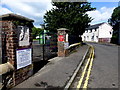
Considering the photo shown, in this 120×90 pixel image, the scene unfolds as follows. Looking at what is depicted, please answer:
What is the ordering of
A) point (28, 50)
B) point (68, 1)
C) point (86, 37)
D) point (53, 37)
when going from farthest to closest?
point (86, 37)
point (68, 1)
point (53, 37)
point (28, 50)

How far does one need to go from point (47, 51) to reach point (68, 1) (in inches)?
628

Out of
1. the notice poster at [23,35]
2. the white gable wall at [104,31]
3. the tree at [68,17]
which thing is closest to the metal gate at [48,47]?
the notice poster at [23,35]

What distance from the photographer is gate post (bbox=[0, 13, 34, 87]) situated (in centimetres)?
404

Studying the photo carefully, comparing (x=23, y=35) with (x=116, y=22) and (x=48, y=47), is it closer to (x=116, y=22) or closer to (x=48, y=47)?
(x=48, y=47)

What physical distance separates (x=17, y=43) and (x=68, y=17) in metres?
16.4

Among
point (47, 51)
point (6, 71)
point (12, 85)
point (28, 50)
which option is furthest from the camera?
point (47, 51)

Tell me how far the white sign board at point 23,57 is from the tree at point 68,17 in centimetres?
1504

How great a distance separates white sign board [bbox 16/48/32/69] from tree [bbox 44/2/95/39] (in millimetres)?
15043

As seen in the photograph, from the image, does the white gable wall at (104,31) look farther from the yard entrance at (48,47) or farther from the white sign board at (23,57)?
the white sign board at (23,57)

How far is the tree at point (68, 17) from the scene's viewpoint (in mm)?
19641

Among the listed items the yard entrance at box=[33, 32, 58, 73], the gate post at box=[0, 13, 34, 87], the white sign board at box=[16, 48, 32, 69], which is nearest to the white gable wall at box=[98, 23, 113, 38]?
the yard entrance at box=[33, 32, 58, 73]

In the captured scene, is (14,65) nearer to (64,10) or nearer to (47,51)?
(47,51)

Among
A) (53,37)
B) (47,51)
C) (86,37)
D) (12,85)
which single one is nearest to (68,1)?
(53,37)

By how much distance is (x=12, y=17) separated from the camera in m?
4.00
